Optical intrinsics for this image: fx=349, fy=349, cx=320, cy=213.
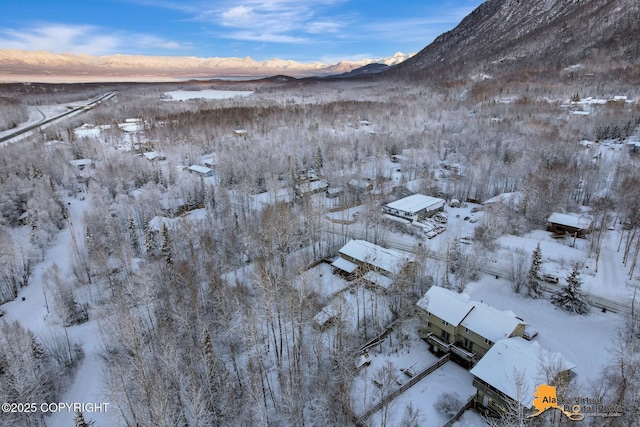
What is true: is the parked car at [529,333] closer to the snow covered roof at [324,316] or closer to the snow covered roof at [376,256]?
the snow covered roof at [376,256]

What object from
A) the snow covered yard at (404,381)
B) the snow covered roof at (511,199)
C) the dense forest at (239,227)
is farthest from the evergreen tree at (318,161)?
the snow covered yard at (404,381)

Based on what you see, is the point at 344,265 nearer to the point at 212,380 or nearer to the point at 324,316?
the point at 324,316

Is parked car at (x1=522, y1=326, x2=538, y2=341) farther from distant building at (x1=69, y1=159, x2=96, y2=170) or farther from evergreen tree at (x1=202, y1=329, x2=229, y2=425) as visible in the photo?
distant building at (x1=69, y1=159, x2=96, y2=170)

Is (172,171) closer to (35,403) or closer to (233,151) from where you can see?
(233,151)

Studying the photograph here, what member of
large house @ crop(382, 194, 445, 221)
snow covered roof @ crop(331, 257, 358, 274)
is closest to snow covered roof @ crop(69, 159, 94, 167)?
large house @ crop(382, 194, 445, 221)

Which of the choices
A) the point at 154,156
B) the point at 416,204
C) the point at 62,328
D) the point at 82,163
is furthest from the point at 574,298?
the point at 82,163
